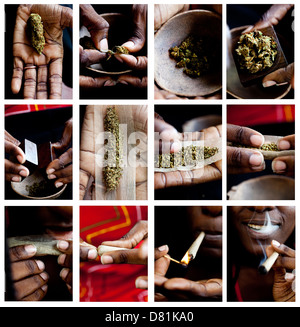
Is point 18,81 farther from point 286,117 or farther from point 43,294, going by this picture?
point 286,117

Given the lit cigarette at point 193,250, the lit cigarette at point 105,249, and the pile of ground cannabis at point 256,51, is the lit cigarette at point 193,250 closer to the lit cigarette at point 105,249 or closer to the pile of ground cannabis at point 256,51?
the lit cigarette at point 105,249

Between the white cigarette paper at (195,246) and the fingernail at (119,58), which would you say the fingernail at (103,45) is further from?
the white cigarette paper at (195,246)

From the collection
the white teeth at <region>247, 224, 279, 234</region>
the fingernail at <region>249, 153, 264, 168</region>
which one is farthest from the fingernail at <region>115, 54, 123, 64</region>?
the white teeth at <region>247, 224, 279, 234</region>

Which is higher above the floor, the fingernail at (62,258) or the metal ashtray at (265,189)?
the metal ashtray at (265,189)

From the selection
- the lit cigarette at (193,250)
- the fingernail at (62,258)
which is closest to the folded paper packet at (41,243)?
the fingernail at (62,258)

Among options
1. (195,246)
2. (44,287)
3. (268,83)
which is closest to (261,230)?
(195,246)

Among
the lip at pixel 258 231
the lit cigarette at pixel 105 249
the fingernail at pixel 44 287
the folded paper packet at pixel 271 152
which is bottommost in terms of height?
the fingernail at pixel 44 287

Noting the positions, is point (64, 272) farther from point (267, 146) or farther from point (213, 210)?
point (267, 146)
